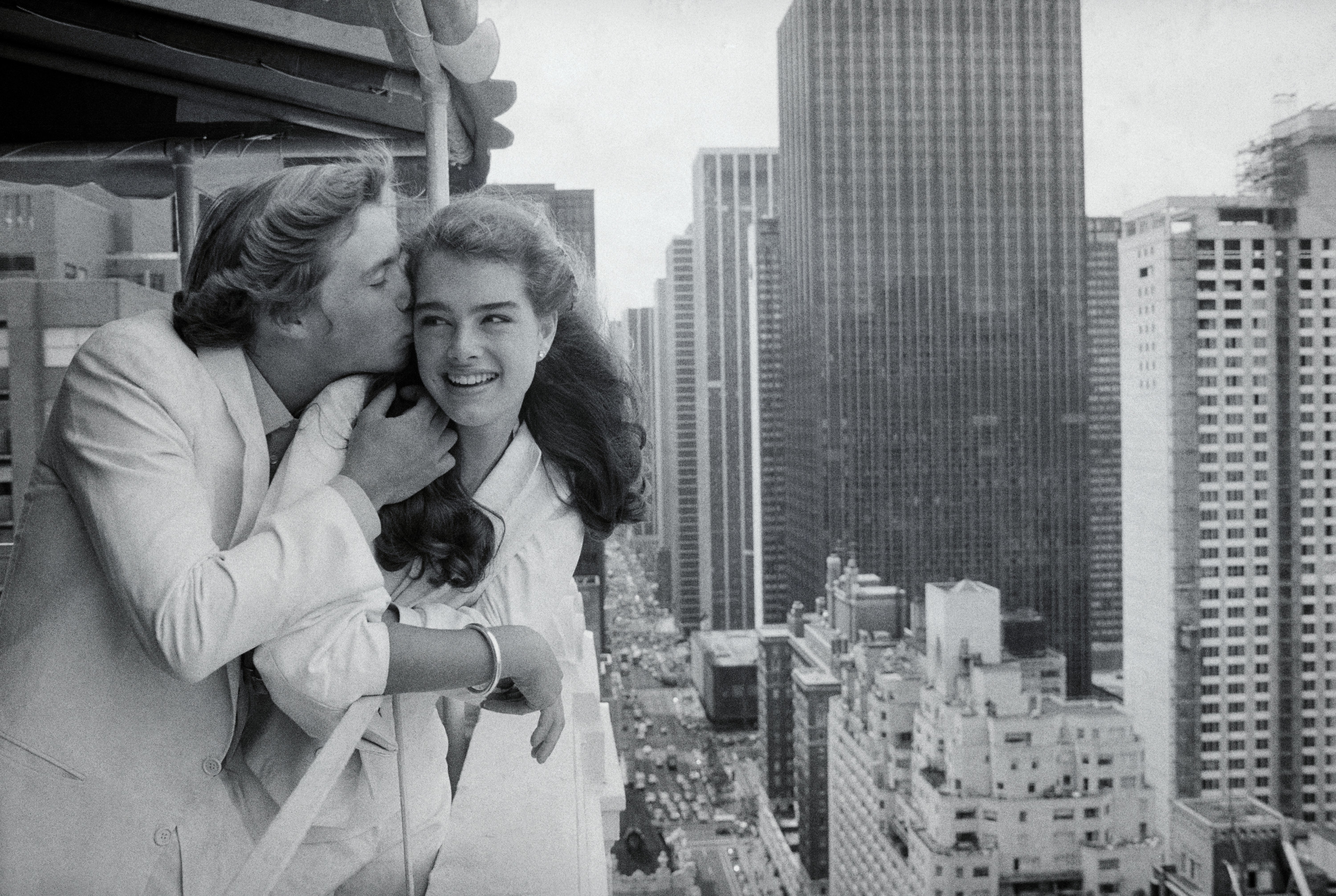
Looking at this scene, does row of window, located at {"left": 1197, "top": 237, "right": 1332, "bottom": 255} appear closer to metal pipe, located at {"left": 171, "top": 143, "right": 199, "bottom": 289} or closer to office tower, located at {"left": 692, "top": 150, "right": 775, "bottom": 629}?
office tower, located at {"left": 692, "top": 150, "right": 775, "bottom": 629}

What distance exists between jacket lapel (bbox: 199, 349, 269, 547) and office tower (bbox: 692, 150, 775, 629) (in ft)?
9.49

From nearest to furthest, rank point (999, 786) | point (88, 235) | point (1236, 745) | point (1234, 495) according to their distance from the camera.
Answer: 1. point (88, 235)
2. point (1234, 495)
3. point (1236, 745)
4. point (999, 786)

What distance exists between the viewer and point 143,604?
2.13 feet

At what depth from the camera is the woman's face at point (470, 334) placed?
80 cm

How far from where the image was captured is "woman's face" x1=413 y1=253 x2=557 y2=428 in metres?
0.80

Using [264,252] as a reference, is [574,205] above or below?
above

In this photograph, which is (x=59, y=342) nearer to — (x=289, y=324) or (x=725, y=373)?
(x=289, y=324)

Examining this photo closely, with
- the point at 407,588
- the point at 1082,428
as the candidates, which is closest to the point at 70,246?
the point at 407,588

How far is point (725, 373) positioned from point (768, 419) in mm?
1114

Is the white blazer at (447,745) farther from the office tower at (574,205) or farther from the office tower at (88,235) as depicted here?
the office tower at (88,235)

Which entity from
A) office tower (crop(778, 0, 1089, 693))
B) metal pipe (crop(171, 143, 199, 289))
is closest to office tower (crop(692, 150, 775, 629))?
office tower (crop(778, 0, 1089, 693))

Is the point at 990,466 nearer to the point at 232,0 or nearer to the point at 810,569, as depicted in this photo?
the point at 810,569

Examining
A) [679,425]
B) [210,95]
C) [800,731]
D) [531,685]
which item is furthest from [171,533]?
[800,731]

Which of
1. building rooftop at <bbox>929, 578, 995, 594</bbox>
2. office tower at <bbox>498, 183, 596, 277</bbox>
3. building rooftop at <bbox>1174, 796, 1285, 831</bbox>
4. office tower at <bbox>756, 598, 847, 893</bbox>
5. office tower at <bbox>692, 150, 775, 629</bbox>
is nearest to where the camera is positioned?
office tower at <bbox>498, 183, 596, 277</bbox>
